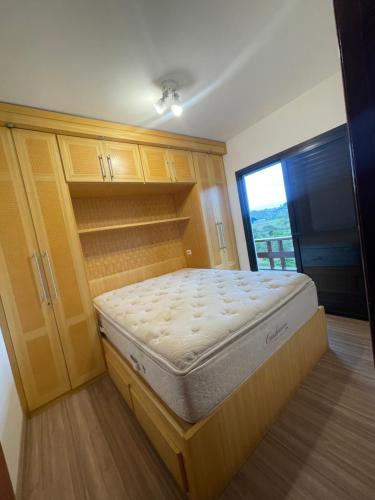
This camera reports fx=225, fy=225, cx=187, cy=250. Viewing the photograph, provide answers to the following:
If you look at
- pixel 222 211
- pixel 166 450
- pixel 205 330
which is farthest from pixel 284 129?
pixel 166 450

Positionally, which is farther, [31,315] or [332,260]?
[332,260]

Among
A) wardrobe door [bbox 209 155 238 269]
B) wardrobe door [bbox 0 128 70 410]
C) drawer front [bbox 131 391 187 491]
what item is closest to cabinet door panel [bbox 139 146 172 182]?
wardrobe door [bbox 209 155 238 269]

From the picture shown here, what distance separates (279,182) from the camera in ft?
Result: 9.84

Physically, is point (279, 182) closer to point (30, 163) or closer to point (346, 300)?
point (346, 300)

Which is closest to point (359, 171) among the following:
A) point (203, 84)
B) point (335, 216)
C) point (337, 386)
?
point (337, 386)

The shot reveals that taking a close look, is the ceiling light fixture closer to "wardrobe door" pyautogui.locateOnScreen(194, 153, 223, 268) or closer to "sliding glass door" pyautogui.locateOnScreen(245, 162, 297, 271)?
"wardrobe door" pyautogui.locateOnScreen(194, 153, 223, 268)

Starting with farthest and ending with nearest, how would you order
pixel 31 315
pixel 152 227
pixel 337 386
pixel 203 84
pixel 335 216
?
pixel 152 227 → pixel 335 216 → pixel 203 84 → pixel 31 315 → pixel 337 386

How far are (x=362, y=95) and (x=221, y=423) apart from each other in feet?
4.44

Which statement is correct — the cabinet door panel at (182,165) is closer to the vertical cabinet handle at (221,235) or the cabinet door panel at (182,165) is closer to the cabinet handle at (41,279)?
the vertical cabinet handle at (221,235)

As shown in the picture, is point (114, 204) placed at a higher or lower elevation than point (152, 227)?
higher

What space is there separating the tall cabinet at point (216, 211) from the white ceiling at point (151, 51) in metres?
1.01

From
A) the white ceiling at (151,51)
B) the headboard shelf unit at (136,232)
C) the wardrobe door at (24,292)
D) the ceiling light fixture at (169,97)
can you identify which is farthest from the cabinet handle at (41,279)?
the ceiling light fixture at (169,97)

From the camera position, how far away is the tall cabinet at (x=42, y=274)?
1863mm

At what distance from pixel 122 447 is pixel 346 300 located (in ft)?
8.43
